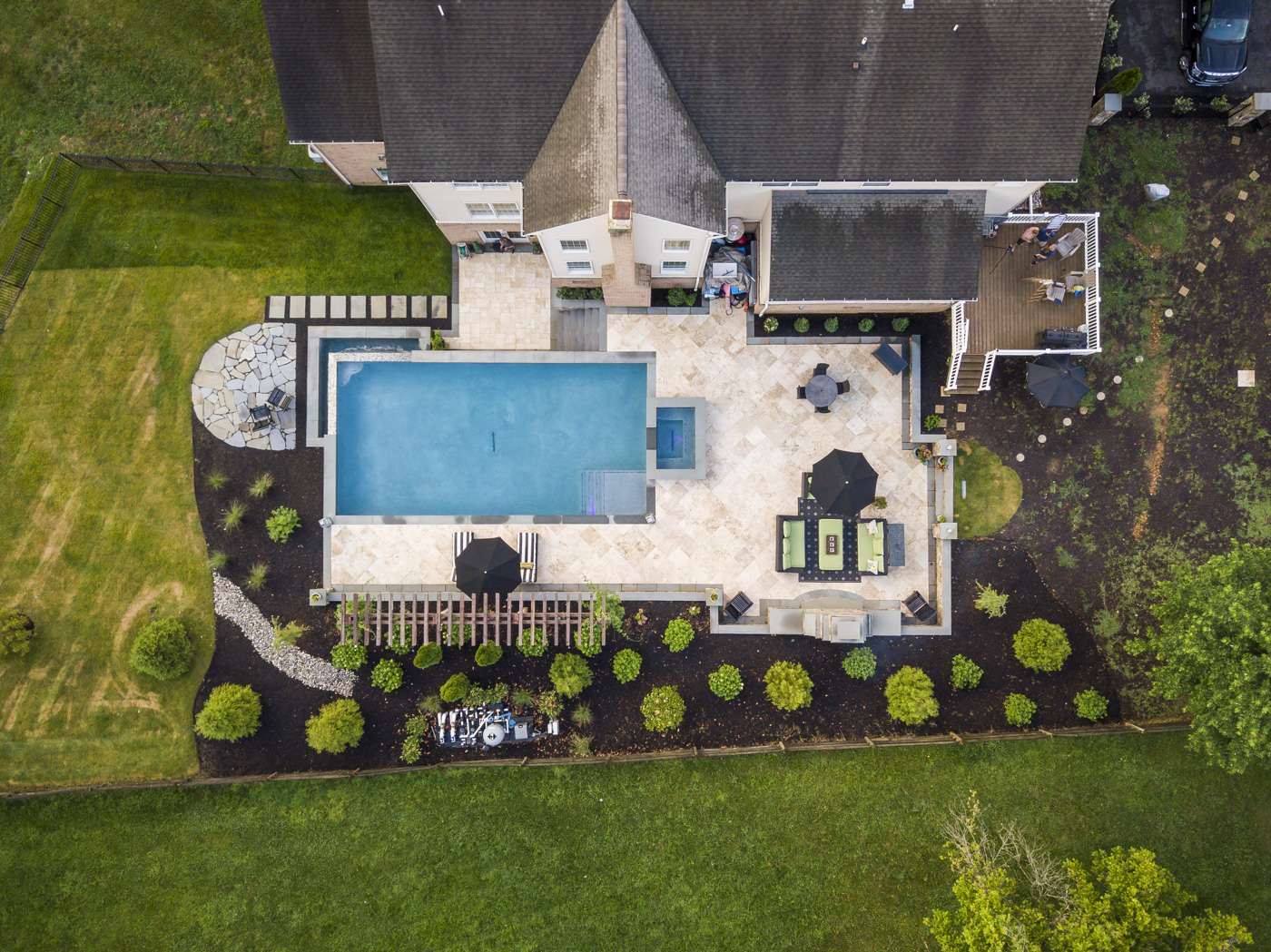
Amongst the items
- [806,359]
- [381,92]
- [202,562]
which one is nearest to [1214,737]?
[806,359]

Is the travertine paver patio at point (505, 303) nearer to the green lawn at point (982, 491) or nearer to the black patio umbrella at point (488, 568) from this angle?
the black patio umbrella at point (488, 568)

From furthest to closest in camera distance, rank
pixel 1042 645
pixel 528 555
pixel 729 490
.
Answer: pixel 729 490, pixel 528 555, pixel 1042 645

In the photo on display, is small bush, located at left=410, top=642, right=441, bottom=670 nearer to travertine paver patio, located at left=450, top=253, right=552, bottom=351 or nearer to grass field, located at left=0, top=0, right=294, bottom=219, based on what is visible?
travertine paver patio, located at left=450, top=253, right=552, bottom=351

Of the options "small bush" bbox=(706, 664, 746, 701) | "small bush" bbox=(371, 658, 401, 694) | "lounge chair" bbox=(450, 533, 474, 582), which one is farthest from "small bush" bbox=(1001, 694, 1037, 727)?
"small bush" bbox=(371, 658, 401, 694)

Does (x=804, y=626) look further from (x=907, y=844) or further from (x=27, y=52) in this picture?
(x=27, y=52)

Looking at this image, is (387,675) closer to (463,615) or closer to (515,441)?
(463,615)

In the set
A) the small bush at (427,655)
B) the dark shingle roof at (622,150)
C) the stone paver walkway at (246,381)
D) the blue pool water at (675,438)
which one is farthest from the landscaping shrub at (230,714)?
the dark shingle roof at (622,150)

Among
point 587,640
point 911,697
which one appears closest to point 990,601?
point 911,697
